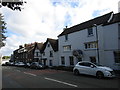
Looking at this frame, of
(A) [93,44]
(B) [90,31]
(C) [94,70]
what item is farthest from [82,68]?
(B) [90,31]

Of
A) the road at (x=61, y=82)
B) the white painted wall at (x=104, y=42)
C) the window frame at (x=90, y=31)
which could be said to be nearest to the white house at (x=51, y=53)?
the white painted wall at (x=104, y=42)

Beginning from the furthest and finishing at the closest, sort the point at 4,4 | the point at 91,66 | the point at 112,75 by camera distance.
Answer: the point at 91,66 → the point at 112,75 → the point at 4,4

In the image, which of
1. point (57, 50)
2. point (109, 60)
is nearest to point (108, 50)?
point (109, 60)

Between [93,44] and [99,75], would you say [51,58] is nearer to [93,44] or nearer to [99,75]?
[93,44]

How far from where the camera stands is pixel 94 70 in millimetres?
13695

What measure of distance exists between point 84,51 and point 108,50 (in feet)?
17.0

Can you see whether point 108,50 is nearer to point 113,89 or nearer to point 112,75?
point 112,75

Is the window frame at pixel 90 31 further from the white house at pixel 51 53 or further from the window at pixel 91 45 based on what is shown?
the white house at pixel 51 53

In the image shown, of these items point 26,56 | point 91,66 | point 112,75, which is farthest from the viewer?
point 26,56

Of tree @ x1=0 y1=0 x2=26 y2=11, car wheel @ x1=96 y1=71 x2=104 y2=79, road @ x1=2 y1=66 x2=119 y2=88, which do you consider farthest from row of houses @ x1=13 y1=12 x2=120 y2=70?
tree @ x1=0 y1=0 x2=26 y2=11

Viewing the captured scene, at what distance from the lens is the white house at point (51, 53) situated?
3338 centimetres

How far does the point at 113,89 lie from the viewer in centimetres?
880

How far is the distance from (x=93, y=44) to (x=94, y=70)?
980 centimetres

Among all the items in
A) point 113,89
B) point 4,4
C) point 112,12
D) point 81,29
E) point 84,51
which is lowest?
point 113,89
